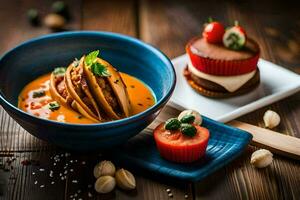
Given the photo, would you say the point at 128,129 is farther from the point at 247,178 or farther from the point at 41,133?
the point at 247,178

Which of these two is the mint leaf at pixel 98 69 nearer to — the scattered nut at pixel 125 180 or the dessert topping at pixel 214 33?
the scattered nut at pixel 125 180

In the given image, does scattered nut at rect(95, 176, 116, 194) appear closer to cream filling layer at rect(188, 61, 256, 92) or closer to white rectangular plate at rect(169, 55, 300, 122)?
white rectangular plate at rect(169, 55, 300, 122)

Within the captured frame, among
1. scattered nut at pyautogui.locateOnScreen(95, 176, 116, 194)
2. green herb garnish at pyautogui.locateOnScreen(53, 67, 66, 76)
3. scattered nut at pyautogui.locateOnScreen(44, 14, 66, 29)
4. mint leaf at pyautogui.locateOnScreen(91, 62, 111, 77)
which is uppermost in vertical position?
mint leaf at pyautogui.locateOnScreen(91, 62, 111, 77)

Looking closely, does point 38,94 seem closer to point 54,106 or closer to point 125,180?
point 54,106

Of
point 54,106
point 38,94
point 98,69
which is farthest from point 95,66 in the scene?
point 38,94

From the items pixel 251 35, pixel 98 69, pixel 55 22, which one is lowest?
pixel 251 35

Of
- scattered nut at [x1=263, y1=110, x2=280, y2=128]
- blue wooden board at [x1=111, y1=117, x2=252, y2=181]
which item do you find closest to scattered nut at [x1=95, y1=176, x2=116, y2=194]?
blue wooden board at [x1=111, y1=117, x2=252, y2=181]

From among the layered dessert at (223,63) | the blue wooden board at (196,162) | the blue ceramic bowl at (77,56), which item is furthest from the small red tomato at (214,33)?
the blue wooden board at (196,162)
